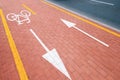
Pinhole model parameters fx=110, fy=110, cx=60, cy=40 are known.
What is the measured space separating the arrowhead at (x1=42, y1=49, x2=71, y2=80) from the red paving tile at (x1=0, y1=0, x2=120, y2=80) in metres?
0.14

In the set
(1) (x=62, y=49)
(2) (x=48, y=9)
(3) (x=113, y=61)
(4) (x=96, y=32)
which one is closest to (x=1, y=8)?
(2) (x=48, y=9)

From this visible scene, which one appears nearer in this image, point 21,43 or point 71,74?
point 71,74

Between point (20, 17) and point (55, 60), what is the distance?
548 cm

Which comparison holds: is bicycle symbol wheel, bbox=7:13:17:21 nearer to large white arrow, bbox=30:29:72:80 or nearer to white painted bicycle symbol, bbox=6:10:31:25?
white painted bicycle symbol, bbox=6:10:31:25

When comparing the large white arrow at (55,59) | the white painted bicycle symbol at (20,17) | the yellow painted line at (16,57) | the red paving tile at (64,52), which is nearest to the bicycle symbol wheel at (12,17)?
the white painted bicycle symbol at (20,17)

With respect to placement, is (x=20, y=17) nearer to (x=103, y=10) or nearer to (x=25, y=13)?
(x=25, y=13)

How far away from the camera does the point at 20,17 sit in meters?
8.57

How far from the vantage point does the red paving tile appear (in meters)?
4.11

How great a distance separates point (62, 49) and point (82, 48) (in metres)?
0.95

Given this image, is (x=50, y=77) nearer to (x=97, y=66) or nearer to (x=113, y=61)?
(x=97, y=66)

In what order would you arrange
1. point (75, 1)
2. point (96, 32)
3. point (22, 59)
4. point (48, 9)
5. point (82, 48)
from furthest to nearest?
point (75, 1), point (48, 9), point (96, 32), point (82, 48), point (22, 59)

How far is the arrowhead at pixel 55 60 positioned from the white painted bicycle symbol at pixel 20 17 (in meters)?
4.04

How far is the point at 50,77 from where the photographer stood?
158 inches

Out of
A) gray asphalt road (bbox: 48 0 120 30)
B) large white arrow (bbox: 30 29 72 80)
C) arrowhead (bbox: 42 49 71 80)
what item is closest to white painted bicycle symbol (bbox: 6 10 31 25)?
large white arrow (bbox: 30 29 72 80)
